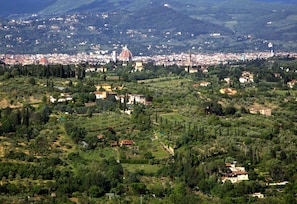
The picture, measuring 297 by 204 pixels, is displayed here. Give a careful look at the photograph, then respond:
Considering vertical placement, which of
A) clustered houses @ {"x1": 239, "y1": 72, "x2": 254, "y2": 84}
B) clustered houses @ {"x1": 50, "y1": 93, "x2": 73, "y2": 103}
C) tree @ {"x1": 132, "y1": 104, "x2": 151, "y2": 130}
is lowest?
tree @ {"x1": 132, "y1": 104, "x2": 151, "y2": 130}

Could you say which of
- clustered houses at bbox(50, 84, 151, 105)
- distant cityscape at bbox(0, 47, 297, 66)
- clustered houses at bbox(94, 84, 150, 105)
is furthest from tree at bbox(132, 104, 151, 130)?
distant cityscape at bbox(0, 47, 297, 66)

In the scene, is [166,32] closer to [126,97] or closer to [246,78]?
[246,78]

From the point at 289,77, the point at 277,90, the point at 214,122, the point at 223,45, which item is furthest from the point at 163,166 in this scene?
the point at 223,45

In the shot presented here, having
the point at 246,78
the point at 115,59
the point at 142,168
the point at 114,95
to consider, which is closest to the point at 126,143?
the point at 142,168

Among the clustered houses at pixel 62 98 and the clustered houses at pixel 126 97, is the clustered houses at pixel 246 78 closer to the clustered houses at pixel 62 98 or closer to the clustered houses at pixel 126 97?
the clustered houses at pixel 126 97

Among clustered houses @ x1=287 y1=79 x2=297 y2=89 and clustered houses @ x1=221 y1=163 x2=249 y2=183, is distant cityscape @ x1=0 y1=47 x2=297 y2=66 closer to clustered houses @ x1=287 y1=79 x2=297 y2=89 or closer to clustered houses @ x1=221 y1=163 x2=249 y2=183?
clustered houses @ x1=287 y1=79 x2=297 y2=89

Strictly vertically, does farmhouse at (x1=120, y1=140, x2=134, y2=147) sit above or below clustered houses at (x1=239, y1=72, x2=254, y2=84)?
below

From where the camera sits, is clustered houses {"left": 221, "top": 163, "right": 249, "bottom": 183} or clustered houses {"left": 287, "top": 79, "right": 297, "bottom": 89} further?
clustered houses {"left": 287, "top": 79, "right": 297, "bottom": 89}

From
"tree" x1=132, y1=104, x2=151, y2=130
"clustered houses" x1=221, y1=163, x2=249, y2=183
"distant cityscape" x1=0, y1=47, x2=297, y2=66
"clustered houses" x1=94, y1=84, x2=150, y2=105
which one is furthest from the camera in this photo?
"distant cityscape" x1=0, y1=47, x2=297, y2=66

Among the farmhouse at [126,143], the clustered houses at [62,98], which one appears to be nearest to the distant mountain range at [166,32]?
the clustered houses at [62,98]
